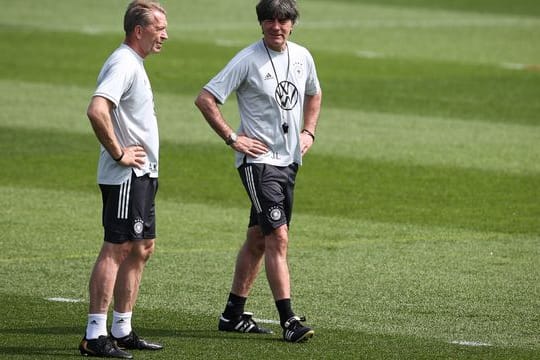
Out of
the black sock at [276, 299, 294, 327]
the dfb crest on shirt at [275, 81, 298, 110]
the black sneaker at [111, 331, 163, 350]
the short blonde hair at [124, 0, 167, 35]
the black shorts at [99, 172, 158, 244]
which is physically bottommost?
the black sneaker at [111, 331, 163, 350]

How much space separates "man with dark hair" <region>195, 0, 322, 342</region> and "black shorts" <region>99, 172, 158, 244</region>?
964 millimetres

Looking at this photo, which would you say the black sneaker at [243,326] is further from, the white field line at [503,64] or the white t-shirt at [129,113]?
the white field line at [503,64]

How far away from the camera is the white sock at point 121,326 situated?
953cm

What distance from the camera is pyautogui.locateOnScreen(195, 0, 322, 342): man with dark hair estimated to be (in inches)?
394

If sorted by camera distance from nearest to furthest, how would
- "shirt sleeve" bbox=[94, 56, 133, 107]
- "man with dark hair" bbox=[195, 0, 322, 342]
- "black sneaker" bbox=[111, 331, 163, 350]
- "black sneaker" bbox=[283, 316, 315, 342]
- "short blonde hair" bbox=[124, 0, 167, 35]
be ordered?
"shirt sleeve" bbox=[94, 56, 133, 107]
"short blonde hair" bbox=[124, 0, 167, 35]
"black sneaker" bbox=[111, 331, 163, 350]
"black sneaker" bbox=[283, 316, 315, 342]
"man with dark hair" bbox=[195, 0, 322, 342]

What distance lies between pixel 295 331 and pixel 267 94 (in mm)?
1689

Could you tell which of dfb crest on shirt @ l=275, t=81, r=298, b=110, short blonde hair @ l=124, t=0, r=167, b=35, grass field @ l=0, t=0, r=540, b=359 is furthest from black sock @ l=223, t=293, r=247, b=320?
short blonde hair @ l=124, t=0, r=167, b=35

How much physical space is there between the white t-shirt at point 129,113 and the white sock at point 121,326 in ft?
2.99

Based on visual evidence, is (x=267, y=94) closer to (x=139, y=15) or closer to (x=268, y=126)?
(x=268, y=126)

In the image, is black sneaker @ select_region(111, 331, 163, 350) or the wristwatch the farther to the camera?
the wristwatch

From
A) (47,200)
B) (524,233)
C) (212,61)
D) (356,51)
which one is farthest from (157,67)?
(524,233)

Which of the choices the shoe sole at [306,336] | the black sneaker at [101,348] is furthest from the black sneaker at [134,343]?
the shoe sole at [306,336]

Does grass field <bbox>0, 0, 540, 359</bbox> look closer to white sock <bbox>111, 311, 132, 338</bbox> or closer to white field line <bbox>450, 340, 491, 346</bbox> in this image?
white field line <bbox>450, 340, 491, 346</bbox>

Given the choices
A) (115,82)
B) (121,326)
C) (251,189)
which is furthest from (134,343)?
(115,82)
